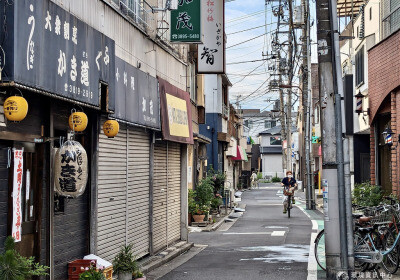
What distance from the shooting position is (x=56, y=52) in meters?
8.55

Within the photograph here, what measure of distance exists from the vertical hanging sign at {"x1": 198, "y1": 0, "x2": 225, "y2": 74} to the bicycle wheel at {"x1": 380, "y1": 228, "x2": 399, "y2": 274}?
8205 millimetres

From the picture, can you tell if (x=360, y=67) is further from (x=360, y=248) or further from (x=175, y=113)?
(x=360, y=248)

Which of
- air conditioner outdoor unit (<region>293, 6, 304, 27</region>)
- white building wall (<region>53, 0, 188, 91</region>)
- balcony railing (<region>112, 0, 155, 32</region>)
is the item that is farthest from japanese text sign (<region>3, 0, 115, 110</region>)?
air conditioner outdoor unit (<region>293, 6, 304, 27</region>)

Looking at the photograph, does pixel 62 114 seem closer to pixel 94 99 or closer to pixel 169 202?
pixel 94 99

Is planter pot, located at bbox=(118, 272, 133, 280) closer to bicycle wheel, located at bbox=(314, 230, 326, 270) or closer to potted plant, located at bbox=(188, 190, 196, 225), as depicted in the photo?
bicycle wheel, located at bbox=(314, 230, 326, 270)

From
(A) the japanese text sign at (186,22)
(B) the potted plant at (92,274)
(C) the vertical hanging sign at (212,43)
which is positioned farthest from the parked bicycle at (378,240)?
(C) the vertical hanging sign at (212,43)

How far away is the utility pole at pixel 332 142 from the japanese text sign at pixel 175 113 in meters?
5.10

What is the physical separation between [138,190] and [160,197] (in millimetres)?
2235

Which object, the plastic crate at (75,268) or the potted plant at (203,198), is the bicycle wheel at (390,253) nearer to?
the plastic crate at (75,268)

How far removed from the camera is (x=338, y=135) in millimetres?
11258

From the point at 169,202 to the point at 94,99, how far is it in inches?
299

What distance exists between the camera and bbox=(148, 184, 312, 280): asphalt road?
12820 millimetres

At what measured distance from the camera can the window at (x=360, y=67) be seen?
23577mm

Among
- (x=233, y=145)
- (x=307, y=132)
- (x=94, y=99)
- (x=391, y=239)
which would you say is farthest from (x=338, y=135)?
(x=233, y=145)
